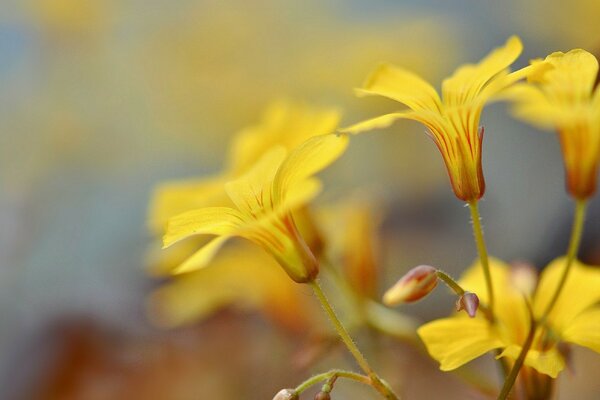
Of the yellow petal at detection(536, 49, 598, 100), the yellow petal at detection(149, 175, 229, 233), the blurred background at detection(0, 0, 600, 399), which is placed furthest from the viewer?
the blurred background at detection(0, 0, 600, 399)

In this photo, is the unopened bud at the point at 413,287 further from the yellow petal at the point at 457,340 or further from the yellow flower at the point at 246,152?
the yellow flower at the point at 246,152

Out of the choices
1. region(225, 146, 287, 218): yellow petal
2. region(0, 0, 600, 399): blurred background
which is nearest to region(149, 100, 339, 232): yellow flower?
region(225, 146, 287, 218): yellow petal

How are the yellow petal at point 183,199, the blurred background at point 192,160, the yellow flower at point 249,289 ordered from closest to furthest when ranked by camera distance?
the yellow petal at point 183,199
the yellow flower at point 249,289
the blurred background at point 192,160

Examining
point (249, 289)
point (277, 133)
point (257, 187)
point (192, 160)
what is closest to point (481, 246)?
point (257, 187)

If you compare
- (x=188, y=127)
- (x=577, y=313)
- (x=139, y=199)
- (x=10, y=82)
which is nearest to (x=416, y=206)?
(x=188, y=127)

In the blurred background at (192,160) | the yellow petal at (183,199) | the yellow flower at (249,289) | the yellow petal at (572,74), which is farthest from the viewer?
the blurred background at (192,160)

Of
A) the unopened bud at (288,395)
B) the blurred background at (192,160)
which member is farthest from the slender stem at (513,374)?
the blurred background at (192,160)

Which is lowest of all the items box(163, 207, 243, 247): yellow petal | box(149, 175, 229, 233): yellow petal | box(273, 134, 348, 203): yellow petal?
box(149, 175, 229, 233): yellow petal

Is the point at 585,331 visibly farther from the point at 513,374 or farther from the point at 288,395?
the point at 288,395

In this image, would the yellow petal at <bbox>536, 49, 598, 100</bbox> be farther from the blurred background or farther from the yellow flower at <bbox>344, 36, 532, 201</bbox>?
the blurred background
